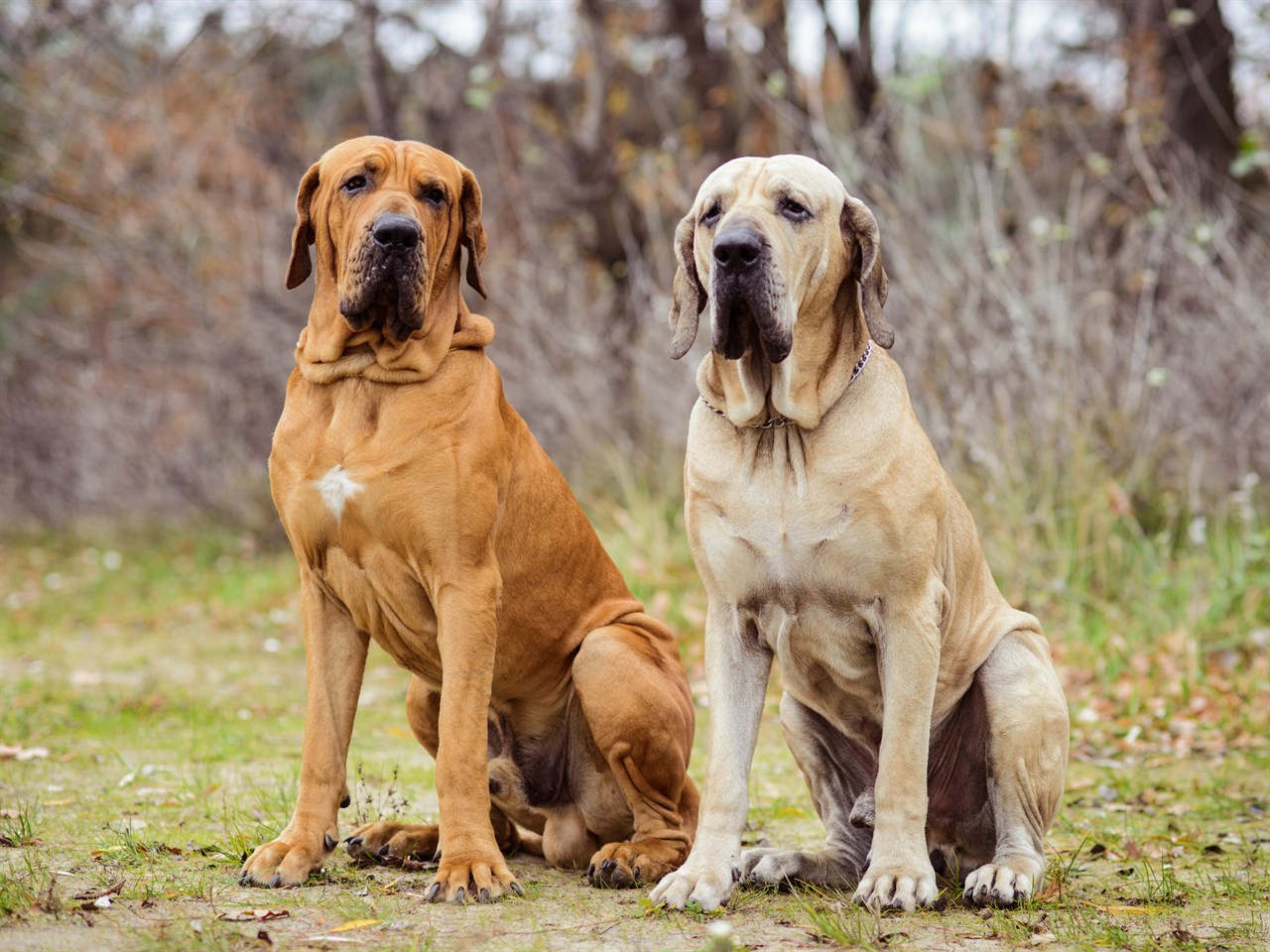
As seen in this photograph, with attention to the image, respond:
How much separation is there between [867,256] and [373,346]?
1.36 m

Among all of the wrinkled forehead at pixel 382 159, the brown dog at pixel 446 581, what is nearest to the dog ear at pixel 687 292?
the brown dog at pixel 446 581

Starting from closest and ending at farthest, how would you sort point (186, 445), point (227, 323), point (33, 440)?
point (227, 323) → point (186, 445) → point (33, 440)

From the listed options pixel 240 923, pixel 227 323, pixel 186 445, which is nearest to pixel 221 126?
pixel 227 323

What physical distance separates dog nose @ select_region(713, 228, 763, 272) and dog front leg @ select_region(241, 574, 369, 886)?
4.67 feet

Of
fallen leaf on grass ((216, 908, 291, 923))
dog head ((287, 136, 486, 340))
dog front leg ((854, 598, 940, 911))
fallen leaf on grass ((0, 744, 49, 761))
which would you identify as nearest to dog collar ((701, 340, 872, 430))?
dog front leg ((854, 598, 940, 911))

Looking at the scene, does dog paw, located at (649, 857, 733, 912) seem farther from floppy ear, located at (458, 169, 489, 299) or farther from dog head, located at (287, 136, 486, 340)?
floppy ear, located at (458, 169, 489, 299)

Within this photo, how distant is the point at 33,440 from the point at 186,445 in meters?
2.47

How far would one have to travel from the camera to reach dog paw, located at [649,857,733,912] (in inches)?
134

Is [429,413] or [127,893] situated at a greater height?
[429,413]

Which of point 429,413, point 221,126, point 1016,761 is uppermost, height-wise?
point 221,126

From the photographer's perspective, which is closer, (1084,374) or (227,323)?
(1084,374)

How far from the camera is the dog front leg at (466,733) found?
3551 millimetres

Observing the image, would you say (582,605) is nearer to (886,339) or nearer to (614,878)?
(614,878)

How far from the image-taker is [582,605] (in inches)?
164
